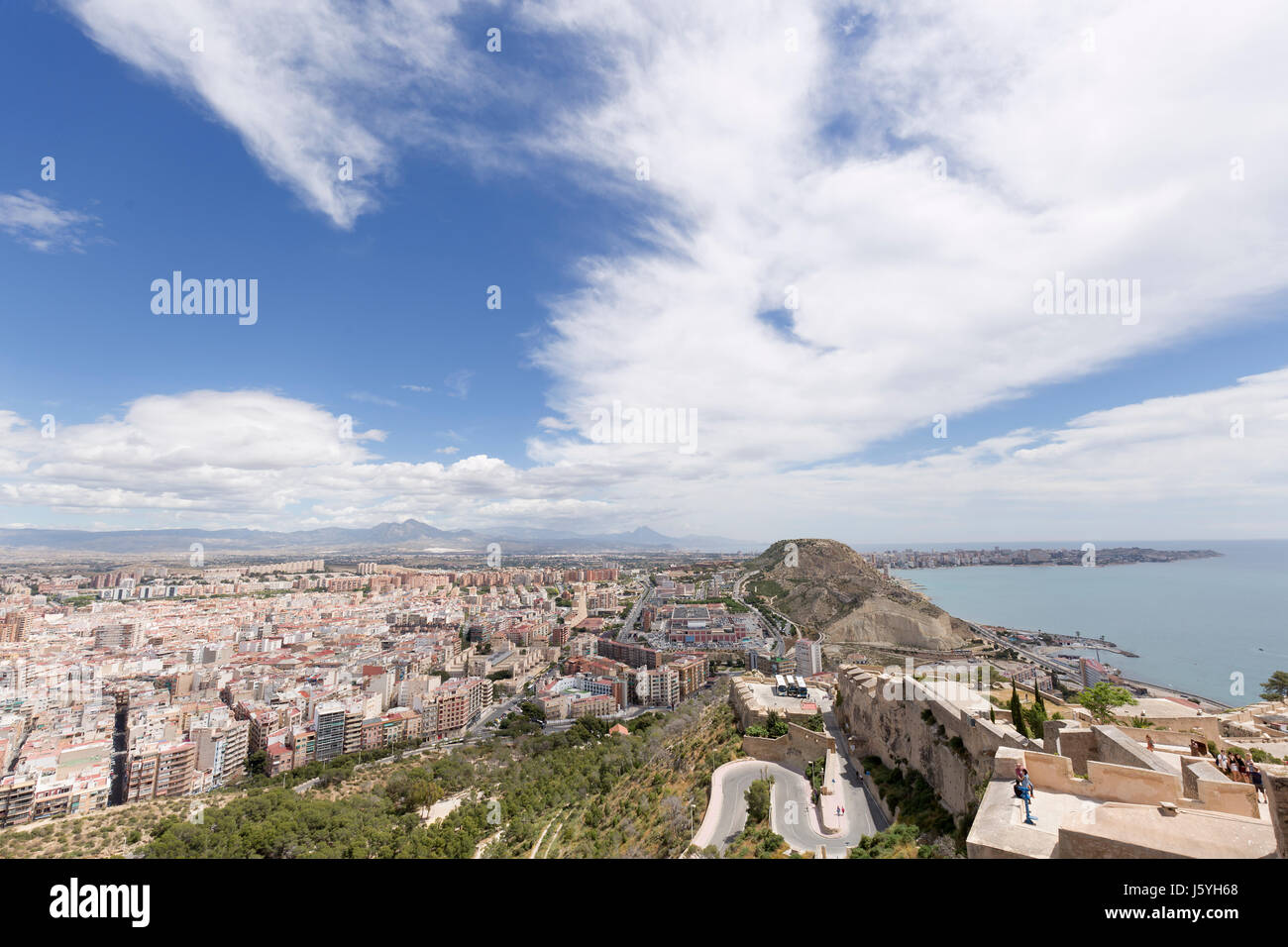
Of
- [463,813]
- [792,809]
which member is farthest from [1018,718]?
[463,813]

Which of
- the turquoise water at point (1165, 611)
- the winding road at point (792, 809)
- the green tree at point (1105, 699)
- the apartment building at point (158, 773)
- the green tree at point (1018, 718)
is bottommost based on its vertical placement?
the turquoise water at point (1165, 611)

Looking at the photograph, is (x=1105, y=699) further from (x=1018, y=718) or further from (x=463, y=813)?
(x=463, y=813)

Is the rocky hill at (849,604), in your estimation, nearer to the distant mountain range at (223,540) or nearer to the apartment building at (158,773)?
the apartment building at (158,773)

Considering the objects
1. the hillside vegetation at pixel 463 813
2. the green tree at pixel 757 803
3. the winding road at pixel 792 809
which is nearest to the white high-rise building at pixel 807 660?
the hillside vegetation at pixel 463 813

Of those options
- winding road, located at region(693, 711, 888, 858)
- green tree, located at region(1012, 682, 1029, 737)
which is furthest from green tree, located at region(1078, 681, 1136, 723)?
winding road, located at region(693, 711, 888, 858)

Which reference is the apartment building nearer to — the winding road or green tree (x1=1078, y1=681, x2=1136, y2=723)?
the winding road
